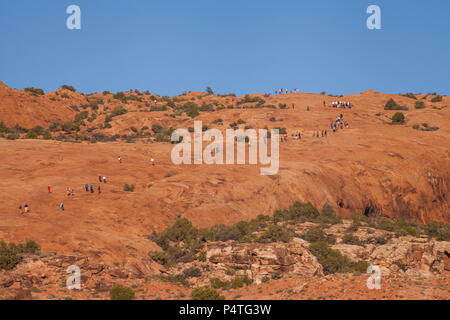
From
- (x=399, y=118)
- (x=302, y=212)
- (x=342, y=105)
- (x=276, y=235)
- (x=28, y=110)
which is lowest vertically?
(x=276, y=235)

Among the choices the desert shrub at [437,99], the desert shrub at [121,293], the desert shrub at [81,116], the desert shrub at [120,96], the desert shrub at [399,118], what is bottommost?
the desert shrub at [121,293]

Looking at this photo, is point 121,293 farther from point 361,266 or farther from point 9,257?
point 361,266

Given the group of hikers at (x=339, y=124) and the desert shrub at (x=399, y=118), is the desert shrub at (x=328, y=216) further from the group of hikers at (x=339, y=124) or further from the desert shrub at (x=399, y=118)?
the desert shrub at (x=399, y=118)

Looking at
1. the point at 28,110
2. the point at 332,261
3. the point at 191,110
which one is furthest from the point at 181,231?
the point at 28,110

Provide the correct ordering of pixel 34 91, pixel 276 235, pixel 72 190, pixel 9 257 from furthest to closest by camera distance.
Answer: pixel 34 91 → pixel 72 190 → pixel 276 235 → pixel 9 257

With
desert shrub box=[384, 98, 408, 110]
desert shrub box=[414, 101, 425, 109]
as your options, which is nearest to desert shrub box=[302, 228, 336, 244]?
desert shrub box=[384, 98, 408, 110]

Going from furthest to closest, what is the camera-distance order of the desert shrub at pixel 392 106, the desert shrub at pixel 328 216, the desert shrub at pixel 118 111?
the desert shrub at pixel 118 111
the desert shrub at pixel 392 106
the desert shrub at pixel 328 216

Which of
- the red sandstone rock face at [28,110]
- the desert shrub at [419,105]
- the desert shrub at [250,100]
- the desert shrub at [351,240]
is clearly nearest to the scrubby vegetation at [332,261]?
the desert shrub at [351,240]

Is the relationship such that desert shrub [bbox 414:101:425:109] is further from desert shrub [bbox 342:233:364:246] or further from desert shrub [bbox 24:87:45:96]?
desert shrub [bbox 24:87:45:96]

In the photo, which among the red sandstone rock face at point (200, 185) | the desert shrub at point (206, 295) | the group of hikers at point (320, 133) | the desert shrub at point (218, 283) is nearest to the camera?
the desert shrub at point (206, 295)
